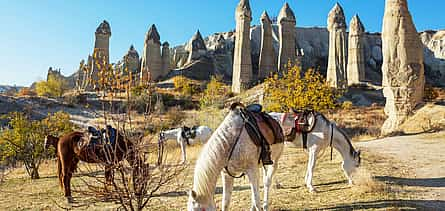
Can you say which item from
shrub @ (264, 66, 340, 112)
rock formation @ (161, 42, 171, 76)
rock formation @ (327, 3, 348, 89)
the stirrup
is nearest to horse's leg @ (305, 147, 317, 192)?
the stirrup

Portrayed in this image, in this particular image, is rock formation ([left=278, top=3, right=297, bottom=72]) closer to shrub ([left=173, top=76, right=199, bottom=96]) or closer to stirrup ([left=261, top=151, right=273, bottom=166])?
shrub ([left=173, top=76, right=199, bottom=96])

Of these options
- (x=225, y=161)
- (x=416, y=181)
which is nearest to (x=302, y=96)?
(x=416, y=181)

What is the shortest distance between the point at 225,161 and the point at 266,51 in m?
39.1

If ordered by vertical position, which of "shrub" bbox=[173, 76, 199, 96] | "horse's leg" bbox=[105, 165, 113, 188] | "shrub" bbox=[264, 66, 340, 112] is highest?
"shrub" bbox=[173, 76, 199, 96]

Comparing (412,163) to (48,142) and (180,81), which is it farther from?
(180,81)

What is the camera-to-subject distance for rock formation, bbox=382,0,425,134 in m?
17.3

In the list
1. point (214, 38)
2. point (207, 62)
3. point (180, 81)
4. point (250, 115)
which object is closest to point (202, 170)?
point (250, 115)

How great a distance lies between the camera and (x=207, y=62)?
2744 inches

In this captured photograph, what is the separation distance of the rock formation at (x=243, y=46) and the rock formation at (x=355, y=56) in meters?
14.3

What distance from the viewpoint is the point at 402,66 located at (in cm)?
1748

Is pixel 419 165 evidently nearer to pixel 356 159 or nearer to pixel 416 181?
pixel 416 181

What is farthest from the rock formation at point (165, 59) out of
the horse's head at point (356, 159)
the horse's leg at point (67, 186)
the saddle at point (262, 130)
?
the saddle at point (262, 130)

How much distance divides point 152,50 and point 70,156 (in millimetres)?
51494

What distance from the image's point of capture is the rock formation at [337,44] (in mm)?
41031
